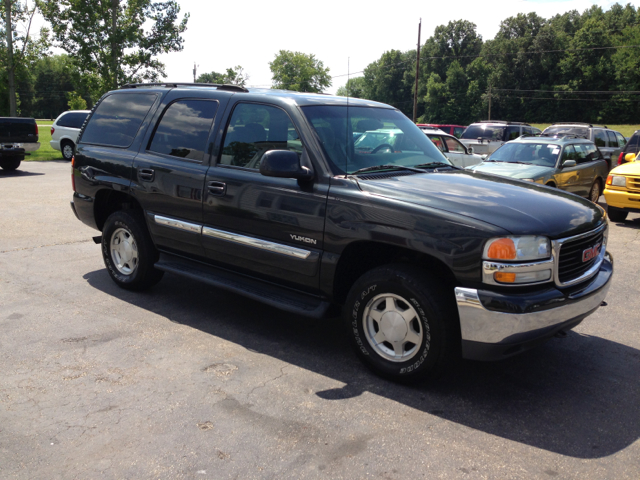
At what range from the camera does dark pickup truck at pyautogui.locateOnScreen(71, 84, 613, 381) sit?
3.51m

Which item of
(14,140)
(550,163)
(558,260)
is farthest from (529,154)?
(14,140)

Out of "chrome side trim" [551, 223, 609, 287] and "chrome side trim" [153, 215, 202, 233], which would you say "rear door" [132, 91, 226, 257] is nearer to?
"chrome side trim" [153, 215, 202, 233]

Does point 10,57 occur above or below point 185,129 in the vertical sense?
above

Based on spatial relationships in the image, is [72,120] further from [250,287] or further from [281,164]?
[281,164]

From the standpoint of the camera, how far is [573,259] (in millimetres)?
3832

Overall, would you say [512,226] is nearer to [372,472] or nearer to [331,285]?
[331,285]

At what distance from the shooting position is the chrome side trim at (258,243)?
4270mm

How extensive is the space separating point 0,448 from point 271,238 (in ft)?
7.29

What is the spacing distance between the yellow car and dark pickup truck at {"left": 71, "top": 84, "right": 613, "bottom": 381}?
698cm

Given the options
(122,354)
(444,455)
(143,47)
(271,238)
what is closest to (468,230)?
(444,455)

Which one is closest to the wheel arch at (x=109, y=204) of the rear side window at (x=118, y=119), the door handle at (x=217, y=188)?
the rear side window at (x=118, y=119)

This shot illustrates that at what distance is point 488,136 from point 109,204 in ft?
59.6

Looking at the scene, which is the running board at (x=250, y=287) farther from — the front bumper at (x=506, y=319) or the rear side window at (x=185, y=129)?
the front bumper at (x=506, y=319)

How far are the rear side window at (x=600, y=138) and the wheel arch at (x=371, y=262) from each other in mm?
17991
